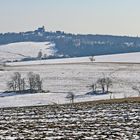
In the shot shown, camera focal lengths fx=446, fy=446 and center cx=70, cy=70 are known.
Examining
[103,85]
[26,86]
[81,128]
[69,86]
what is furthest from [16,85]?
[81,128]

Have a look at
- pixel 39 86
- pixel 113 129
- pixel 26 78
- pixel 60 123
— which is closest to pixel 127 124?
pixel 113 129

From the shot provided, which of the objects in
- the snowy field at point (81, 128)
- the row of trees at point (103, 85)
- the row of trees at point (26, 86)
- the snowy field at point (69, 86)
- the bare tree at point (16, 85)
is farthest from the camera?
the bare tree at point (16, 85)

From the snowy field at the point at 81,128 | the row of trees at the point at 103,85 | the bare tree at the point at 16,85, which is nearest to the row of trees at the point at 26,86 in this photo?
the bare tree at the point at 16,85

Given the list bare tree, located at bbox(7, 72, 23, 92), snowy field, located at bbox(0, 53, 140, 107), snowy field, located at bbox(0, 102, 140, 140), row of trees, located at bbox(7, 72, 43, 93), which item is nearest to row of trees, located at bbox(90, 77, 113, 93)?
snowy field, located at bbox(0, 53, 140, 107)

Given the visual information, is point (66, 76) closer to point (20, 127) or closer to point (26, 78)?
point (26, 78)

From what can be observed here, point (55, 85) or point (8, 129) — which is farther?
point (55, 85)

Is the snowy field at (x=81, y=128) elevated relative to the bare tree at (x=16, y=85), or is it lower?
lower

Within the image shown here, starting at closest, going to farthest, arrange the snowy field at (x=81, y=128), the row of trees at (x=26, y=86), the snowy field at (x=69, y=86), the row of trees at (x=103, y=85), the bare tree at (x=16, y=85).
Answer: the snowy field at (x=81, y=128), the snowy field at (x=69, y=86), the row of trees at (x=103, y=85), the row of trees at (x=26, y=86), the bare tree at (x=16, y=85)

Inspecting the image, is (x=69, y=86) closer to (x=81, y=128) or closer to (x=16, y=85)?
(x=16, y=85)

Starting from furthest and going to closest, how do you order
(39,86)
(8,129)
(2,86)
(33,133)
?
(2,86) < (39,86) < (8,129) < (33,133)

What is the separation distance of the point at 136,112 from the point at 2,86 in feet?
277

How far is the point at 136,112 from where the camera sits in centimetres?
4072

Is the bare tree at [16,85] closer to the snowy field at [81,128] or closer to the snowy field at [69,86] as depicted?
the snowy field at [69,86]

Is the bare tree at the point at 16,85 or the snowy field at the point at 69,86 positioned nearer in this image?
the snowy field at the point at 69,86
